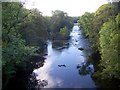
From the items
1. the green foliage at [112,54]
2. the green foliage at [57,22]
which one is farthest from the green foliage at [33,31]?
the green foliage at [57,22]

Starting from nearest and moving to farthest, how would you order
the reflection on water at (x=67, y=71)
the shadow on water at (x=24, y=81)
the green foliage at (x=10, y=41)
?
the green foliage at (x=10, y=41) < the shadow on water at (x=24, y=81) < the reflection on water at (x=67, y=71)

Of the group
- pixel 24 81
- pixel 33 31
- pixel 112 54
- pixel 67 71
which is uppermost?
pixel 33 31

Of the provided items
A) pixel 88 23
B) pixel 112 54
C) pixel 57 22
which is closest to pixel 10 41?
pixel 112 54

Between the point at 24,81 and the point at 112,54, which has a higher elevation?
the point at 112,54

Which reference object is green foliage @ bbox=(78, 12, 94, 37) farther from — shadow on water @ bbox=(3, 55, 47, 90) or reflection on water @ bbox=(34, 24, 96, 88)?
shadow on water @ bbox=(3, 55, 47, 90)

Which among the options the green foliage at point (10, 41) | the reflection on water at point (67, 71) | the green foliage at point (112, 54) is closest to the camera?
the green foliage at point (10, 41)

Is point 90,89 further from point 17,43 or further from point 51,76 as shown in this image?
point 17,43

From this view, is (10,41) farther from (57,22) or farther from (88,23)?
(57,22)

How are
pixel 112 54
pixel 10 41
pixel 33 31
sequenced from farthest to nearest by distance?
1. pixel 33 31
2. pixel 112 54
3. pixel 10 41

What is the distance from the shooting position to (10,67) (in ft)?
96.1

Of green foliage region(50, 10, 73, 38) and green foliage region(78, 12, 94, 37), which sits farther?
green foliage region(50, 10, 73, 38)

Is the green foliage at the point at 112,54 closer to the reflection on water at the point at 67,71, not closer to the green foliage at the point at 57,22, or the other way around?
the reflection on water at the point at 67,71

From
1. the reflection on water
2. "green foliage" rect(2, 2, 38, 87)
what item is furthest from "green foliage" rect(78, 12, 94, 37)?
"green foliage" rect(2, 2, 38, 87)

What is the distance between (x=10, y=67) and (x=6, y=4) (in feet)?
25.8
